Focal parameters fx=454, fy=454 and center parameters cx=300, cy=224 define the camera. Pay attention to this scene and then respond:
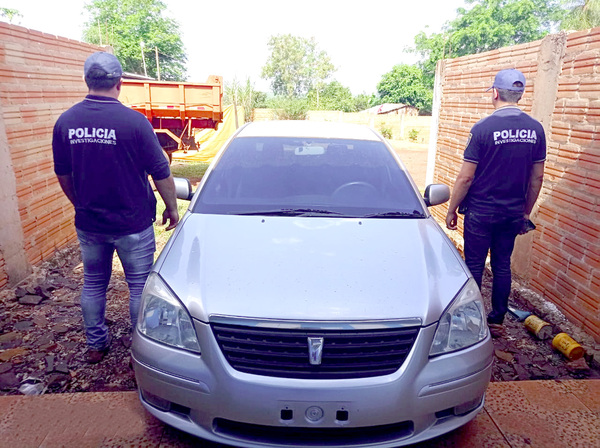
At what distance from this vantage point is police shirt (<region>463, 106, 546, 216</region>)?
334 centimetres

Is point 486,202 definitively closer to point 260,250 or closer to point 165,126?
point 260,250

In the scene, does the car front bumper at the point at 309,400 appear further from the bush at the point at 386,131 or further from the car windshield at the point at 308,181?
the bush at the point at 386,131

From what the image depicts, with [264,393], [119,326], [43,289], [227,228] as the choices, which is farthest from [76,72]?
[264,393]

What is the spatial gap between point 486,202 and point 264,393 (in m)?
2.41

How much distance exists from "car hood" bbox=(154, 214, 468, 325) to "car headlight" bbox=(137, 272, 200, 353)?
5cm

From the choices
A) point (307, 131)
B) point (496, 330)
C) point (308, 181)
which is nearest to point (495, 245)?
point (496, 330)

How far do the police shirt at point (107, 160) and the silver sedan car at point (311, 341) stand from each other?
1.80ft

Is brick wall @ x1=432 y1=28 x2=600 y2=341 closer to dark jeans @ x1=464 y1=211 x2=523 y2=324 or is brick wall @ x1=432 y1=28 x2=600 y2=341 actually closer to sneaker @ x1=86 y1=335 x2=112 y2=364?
dark jeans @ x1=464 y1=211 x2=523 y2=324

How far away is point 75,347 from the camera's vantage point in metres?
3.47

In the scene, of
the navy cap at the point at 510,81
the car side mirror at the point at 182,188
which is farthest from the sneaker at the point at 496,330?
the car side mirror at the point at 182,188

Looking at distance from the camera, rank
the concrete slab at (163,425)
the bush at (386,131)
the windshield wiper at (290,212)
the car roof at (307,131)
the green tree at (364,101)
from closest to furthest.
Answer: the concrete slab at (163,425), the windshield wiper at (290,212), the car roof at (307,131), the bush at (386,131), the green tree at (364,101)

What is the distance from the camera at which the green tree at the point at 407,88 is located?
169ft

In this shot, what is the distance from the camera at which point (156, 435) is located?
8.04 feet

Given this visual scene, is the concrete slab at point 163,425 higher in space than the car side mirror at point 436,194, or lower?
lower
